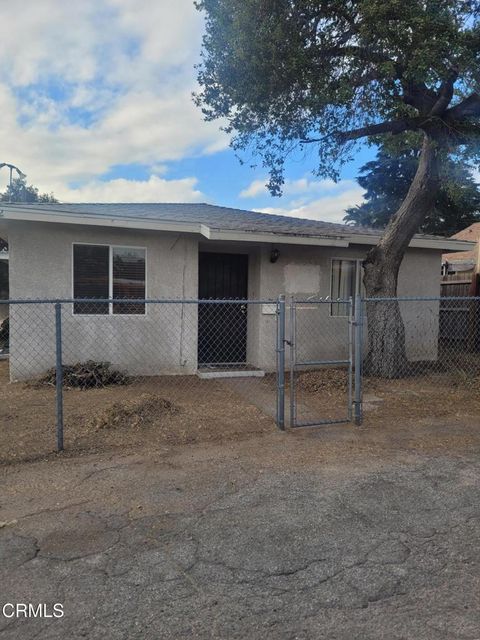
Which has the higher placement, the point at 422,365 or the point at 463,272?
the point at 463,272

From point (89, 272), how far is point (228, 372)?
10.3ft

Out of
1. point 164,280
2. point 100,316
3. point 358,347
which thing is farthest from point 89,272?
point 358,347

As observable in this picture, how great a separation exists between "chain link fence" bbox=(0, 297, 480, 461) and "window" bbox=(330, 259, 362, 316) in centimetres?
24

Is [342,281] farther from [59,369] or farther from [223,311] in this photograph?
[59,369]

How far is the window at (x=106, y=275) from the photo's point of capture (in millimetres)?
8398

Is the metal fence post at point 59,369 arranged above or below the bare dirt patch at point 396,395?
above

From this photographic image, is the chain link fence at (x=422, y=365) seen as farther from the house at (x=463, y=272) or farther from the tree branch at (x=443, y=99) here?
the tree branch at (x=443, y=99)

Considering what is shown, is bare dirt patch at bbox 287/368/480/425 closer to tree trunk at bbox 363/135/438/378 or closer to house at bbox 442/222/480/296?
tree trunk at bbox 363/135/438/378

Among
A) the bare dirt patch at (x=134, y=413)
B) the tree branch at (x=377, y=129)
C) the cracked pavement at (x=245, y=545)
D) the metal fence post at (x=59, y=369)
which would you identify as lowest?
the cracked pavement at (x=245, y=545)

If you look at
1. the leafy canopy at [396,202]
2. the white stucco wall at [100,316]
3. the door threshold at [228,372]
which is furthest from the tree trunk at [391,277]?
the leafy canopy at [396,202]

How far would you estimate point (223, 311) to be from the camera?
1001 cm

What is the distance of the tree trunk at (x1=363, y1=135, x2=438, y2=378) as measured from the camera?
8.85 meters

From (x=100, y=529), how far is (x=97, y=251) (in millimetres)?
6061

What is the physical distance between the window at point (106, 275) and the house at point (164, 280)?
18 mm
